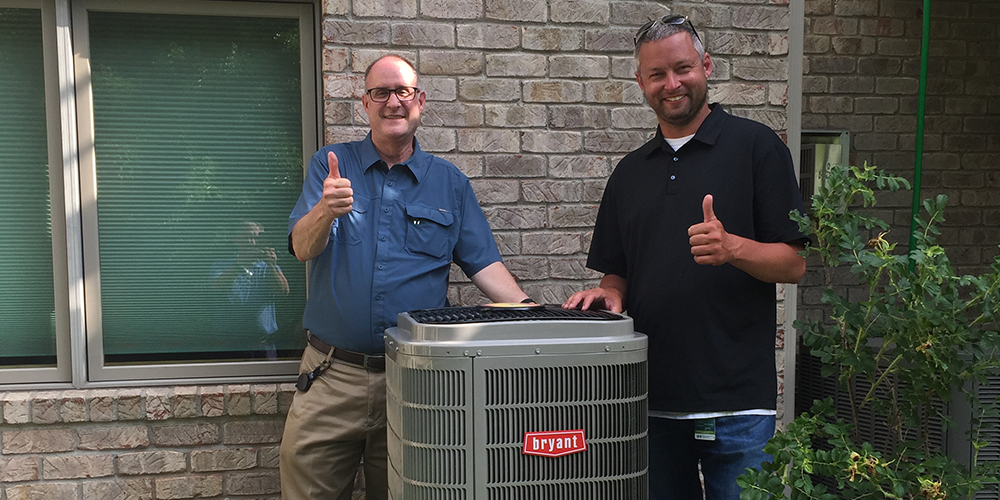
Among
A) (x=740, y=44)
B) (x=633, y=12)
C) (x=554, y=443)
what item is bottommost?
(x=554, y=443)

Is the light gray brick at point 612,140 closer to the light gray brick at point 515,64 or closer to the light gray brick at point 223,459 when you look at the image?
the light gray brick at point 515,64

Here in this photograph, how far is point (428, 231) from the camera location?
2.12 m

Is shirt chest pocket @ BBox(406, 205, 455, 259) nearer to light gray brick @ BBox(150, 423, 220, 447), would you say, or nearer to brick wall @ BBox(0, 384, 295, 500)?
brick wall @ BBox(0, 384, 295, 500)

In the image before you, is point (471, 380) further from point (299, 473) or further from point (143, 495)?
point (143, 495)

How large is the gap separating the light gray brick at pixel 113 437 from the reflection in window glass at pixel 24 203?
0.31 metres

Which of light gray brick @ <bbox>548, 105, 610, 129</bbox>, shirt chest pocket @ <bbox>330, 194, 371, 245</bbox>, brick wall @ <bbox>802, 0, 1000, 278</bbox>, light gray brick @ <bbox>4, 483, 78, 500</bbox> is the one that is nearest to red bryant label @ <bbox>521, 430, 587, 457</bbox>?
shirt chest pocket @ <bbox>330, 194, 371, 245</bbox>

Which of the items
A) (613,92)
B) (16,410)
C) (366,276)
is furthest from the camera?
(613,92)

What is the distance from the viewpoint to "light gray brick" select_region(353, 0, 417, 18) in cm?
246

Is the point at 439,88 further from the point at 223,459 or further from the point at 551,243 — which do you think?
the point at 223,459

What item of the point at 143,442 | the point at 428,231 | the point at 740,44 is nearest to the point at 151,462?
the point at 143,442

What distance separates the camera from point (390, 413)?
1.63 meters

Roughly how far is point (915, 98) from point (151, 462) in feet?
11.6

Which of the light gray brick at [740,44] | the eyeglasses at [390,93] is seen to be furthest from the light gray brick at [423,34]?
the light gray brick at [740,44]

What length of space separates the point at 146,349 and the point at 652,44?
1.97 m
